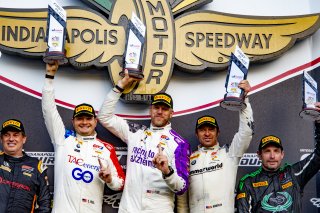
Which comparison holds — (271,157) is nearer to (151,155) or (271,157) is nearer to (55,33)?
(151,155)

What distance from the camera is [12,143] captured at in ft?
14.4

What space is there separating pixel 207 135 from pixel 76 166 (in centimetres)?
111

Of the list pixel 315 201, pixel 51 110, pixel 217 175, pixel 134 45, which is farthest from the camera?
pixel 315 201

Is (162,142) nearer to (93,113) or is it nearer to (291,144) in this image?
(93,113)

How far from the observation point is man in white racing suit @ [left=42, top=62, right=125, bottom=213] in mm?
4344

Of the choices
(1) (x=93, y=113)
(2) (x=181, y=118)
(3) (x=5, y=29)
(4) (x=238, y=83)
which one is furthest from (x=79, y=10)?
(4) (x=238, y=83)

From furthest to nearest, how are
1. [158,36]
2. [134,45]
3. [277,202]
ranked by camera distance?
[158,36], [134,45], [277,202]

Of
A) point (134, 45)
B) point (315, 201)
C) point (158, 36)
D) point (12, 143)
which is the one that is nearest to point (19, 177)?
point (12, 143)

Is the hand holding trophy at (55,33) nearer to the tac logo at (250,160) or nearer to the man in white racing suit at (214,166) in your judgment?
the man in white racing suit at (214,166)

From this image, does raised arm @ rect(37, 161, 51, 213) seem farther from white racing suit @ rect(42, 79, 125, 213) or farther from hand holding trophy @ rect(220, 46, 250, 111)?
hand holding trophy @ rect(220, 46, 250, 111)

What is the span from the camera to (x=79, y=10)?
4949 mm

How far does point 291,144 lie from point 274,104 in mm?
394

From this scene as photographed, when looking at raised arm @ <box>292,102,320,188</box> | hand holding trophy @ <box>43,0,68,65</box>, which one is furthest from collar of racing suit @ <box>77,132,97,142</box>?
raised arm @ <box>292,102,320,188</box>

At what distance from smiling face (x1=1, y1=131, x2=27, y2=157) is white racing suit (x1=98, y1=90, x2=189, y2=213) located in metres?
0.69
